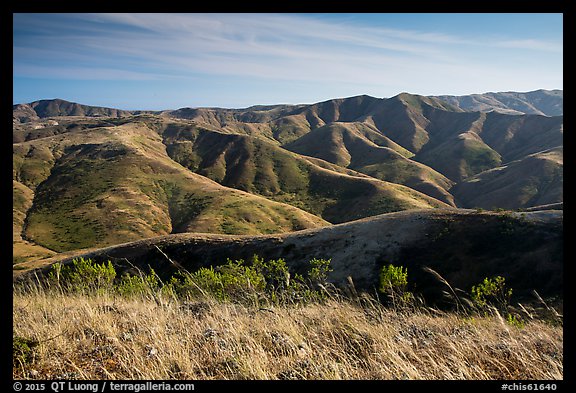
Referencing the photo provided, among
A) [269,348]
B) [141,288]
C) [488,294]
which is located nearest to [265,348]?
[269,348]

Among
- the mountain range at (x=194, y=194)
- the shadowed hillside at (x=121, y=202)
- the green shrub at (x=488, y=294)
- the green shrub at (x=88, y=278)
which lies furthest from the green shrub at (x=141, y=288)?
the shadowed hillside at (x=121, y=202)

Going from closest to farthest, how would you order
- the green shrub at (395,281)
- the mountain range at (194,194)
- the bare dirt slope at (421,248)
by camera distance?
the green shrub at (395,281)
the bare dirt slope at (421,248)
the mountain range at (194,194)

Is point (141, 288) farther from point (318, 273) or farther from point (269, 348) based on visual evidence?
point (318, 273)

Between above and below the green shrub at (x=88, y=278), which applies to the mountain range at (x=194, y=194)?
below

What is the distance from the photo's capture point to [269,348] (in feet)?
15.9

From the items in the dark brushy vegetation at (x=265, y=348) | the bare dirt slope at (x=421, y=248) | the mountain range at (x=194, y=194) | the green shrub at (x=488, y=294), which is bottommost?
the mountain range at (x=194, y=194)

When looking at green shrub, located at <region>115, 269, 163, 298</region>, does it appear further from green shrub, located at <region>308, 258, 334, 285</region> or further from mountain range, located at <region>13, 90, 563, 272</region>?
mountain range, located at <region>13, 90, 563, 272</region>

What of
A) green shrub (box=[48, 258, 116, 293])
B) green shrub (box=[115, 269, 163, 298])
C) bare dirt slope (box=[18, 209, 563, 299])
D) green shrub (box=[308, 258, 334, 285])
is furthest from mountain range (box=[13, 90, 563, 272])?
green shrub (box=[115, 269, 163, 298])

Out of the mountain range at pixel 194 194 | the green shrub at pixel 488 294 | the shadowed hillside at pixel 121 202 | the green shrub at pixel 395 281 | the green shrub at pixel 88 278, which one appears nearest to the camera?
the green shrub at pixel 88 278

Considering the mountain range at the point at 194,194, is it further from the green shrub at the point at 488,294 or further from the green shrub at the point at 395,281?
the green shrub at the point at 395,281

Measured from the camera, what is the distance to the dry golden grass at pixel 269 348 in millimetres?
3961
